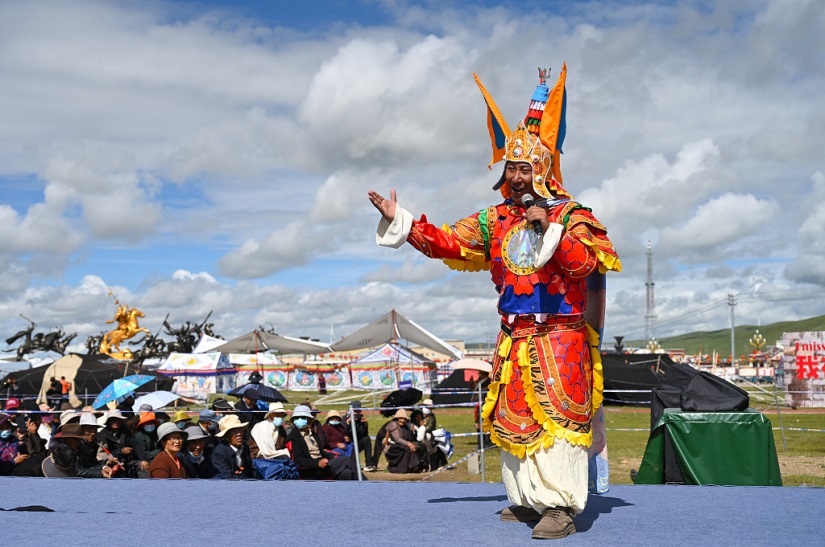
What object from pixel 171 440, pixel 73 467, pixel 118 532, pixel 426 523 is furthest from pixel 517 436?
pixel 73 467

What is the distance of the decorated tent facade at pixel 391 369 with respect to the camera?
27.4 meters

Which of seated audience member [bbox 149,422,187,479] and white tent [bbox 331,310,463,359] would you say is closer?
seated audience member [bbox 149,422,187,479]

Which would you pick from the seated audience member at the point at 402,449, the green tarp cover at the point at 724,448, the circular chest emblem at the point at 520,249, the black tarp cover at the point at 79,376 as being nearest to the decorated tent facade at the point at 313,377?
the black tarp cover at the point at 79,376

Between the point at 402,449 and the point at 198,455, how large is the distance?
14.0 feet

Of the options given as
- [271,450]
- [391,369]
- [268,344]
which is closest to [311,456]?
[271,450]

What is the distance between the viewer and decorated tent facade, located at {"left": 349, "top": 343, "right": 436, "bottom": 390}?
2741 cm

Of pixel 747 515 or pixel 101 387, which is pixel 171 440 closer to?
pixel 747 515

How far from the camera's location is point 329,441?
10414 millimetres

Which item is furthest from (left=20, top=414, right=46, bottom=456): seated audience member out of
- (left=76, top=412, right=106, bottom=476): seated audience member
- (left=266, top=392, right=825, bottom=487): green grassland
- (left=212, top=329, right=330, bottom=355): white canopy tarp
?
(left=212, top=329, right=330, bottom=355): white canopy tarp

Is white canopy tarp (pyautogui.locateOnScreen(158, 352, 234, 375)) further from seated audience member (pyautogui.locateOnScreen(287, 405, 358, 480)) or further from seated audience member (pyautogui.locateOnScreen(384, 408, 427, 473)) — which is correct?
seated audience member (pyautogui.locateOnScreen(287, 405, 358, 480))

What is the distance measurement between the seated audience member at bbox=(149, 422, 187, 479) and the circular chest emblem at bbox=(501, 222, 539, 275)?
3.73m

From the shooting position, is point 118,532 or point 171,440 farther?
point 171,440

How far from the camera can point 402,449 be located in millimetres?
11531

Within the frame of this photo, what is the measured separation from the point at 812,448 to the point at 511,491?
12114 millimetres
